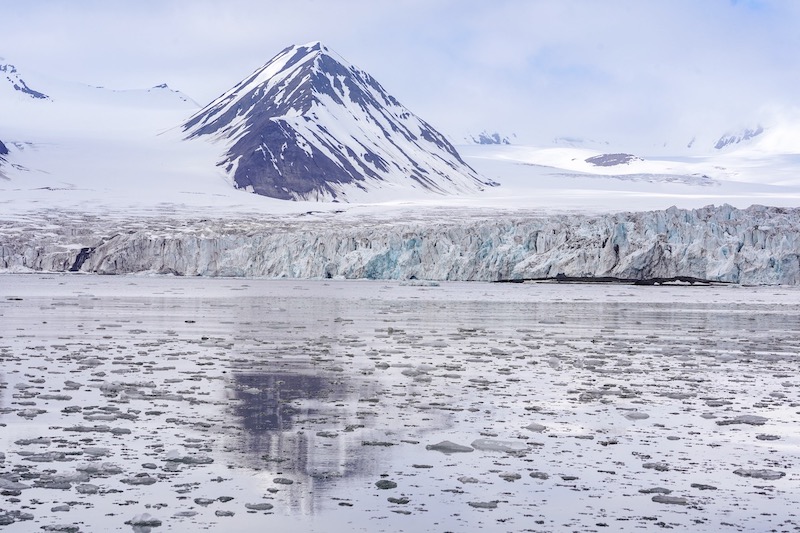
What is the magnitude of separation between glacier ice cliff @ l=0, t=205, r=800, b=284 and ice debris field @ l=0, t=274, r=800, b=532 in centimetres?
2937

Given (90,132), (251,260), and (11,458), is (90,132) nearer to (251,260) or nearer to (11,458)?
(251,260)

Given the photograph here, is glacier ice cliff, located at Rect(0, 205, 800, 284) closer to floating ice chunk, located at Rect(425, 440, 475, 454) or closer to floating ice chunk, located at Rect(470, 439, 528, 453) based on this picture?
floating ice chunk, located at Rect(470, 439, 528, 453)

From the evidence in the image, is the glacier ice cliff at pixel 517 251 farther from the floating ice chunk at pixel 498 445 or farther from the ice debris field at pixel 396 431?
the floating ice chunk at pixel 498 445

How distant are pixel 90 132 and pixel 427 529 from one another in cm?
18668

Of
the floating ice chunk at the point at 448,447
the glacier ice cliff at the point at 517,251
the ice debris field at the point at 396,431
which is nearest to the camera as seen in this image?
the ice debris field at the point at 396,431

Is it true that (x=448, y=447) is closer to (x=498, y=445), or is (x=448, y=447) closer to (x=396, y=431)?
(x=498, y=445)

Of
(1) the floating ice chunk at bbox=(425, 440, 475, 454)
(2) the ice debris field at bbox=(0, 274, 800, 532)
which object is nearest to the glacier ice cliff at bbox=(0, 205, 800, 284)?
(2) the ice debris field at bbox=(0, 274, 800, 532)

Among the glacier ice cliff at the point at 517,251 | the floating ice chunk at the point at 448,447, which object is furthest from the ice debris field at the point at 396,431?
the glacier ice cliff at the point at 517,251

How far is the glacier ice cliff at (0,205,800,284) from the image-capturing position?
171 feet

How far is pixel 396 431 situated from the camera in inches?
441

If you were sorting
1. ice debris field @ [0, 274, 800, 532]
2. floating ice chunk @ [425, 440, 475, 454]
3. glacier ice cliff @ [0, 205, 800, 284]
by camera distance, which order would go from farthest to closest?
glacier ice cliff @ [0, 205, 800, 284]
floating ice chunk @ [425, 440, 475, 454]
ice debris field @ [0, 274, 800, 532]

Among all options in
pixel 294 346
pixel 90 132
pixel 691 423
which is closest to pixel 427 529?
pixel 691 423

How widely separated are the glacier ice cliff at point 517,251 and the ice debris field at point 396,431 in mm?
29371

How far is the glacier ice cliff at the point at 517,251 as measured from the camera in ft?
171
